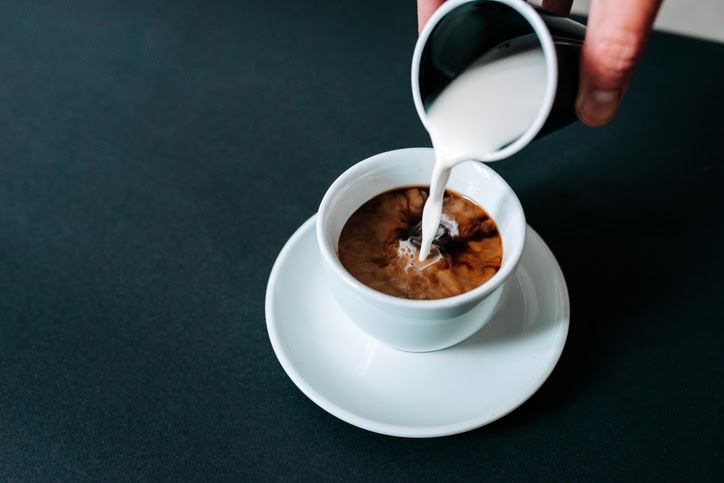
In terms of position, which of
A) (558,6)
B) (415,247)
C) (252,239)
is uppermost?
(558,6)

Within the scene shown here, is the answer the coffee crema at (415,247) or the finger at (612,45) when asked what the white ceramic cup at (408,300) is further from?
the finger at (612,45)

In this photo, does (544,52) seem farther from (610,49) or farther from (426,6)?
(426,6)

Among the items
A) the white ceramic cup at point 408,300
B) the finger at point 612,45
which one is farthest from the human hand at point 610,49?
the white ceramic cup at point 408,300

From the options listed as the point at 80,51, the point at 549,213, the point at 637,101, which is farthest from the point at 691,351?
the point at 80,51

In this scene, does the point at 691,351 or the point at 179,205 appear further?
the point at 179,205

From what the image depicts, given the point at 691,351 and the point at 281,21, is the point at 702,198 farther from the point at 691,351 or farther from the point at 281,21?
the point at 281,21

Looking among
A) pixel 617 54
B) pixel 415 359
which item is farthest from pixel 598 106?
pixel 415 359

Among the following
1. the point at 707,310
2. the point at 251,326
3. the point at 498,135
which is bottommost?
the point at 251,326
